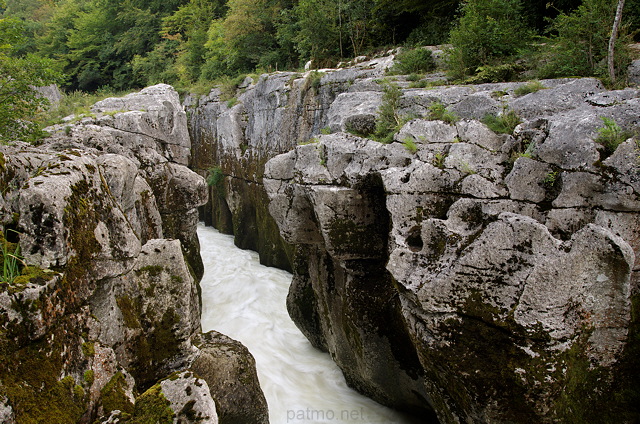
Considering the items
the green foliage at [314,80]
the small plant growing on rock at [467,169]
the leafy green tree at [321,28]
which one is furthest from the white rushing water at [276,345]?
the leafy green tree at [321,28]

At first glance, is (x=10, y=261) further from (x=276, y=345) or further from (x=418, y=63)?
(x=418, y=63)

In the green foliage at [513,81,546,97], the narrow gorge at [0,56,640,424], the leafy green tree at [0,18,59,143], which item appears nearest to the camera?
the narrow gorge at [0,56,640,424]

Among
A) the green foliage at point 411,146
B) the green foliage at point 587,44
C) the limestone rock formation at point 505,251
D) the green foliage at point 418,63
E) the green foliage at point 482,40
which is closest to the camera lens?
the limestone rock formation at point 505,251

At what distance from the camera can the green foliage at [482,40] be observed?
→ 9031 mm

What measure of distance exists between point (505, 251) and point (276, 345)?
694 cm

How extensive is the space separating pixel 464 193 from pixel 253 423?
14.6 feet

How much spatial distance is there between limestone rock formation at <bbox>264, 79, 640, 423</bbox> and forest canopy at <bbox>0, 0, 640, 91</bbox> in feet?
8.31

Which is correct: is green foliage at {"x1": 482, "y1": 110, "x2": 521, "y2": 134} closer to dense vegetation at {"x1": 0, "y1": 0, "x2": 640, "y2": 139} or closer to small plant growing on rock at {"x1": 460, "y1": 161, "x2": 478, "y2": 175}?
small plant growing on rock at {"x1": 460, "y1": 161, "x2": 478, "y2": 175}

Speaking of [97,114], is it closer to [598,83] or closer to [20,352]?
[20,352]

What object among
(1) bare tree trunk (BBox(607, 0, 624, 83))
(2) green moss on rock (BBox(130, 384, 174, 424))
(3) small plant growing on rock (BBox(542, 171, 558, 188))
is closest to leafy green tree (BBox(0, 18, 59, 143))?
(2) green moss on rock (BBox(130, 384, 174, 424))

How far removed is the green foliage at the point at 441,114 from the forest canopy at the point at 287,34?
270 cm

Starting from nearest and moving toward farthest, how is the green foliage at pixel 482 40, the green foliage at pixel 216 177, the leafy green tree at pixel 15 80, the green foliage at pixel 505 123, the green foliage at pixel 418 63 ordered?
the green foliage at pixel 505 123 < the leafy green tree at pixel 15 80 < the green foliage at pixel 482 40 < the green foliage at pixel 418 63 < the green foliage at pixel 216 177

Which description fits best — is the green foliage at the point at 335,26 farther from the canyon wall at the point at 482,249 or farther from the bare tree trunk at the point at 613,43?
the bare tree trunk at the point at 613,43

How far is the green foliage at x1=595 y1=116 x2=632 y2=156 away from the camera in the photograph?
172 inches
